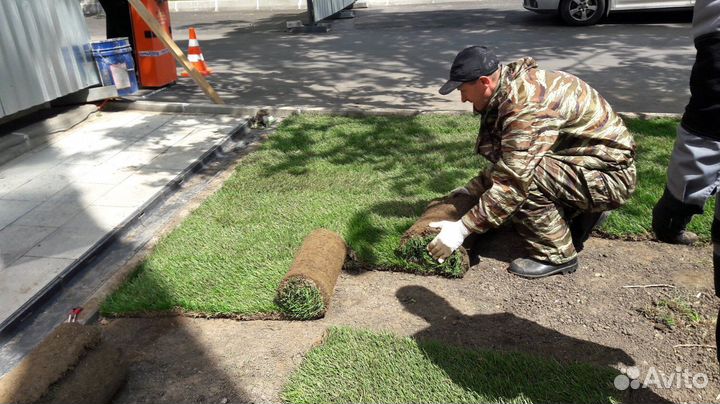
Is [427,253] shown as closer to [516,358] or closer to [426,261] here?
[426,261]

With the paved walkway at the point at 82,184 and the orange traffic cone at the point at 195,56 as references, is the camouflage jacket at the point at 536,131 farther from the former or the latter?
the orange traffic cone at the point at 195,56

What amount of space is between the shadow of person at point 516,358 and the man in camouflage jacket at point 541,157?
1.37 feet

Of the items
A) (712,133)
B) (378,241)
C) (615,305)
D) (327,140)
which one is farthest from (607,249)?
(327,140)

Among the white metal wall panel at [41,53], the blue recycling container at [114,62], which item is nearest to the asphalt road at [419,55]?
the blue recycling container at [114,62]

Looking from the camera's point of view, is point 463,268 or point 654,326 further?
point 463,268

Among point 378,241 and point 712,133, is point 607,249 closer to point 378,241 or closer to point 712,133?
point 378,241

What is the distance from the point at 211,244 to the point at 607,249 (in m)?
2.76

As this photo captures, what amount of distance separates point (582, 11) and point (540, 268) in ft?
35.5

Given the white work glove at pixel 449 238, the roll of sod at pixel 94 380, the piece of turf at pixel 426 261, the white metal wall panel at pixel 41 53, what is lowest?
the piece of turf at pixel 426 261

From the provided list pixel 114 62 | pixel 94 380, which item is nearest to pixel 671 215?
pixel 94 380

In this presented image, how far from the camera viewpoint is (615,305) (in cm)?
349

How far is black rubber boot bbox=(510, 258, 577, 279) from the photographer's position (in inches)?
150

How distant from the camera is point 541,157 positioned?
11.0 feet

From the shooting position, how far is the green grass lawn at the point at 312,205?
379cm
